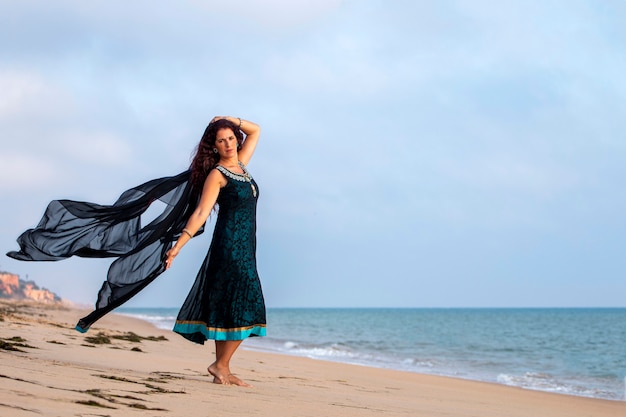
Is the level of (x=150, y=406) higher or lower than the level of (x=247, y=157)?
lower

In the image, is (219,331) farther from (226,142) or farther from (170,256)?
(226,142)

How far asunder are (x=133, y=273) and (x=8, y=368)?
5.18 feet

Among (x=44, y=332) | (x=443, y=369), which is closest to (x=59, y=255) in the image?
(x=44, y=332)

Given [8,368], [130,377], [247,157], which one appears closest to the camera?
[8,368]

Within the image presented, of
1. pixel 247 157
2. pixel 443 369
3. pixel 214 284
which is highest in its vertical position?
pixel 247 157

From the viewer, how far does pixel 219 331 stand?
5352mm

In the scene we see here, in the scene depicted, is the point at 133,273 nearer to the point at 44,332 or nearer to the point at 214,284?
the point at 214,284

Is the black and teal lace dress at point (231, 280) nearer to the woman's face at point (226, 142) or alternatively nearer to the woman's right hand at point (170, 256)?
the woman's face at point (226, 142)

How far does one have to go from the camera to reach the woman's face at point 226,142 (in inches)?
217

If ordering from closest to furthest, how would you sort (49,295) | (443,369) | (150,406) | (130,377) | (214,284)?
(150,406) < (130,377) < (214,284) < (443,369) < (49,295)

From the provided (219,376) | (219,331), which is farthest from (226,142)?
(219,376)

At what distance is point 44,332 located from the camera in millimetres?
8727

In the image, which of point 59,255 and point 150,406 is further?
point 59,255

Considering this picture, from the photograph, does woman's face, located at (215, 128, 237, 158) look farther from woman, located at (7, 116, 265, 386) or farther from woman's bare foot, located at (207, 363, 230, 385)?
woman's bare foot, located at (207, 363, 230, 385)
